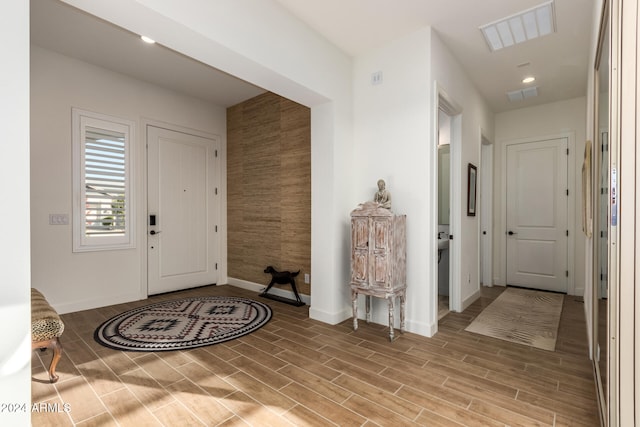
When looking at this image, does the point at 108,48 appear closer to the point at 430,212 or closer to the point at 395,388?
the point at 430,212

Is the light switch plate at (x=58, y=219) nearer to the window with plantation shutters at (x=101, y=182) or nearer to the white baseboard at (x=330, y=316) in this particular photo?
the window with plantation shutters at (x=101, y=182)

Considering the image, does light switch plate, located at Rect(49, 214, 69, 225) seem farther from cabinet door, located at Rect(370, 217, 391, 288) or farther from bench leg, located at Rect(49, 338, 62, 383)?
cabinet door, located at Rect(370, 217, 391, 288)

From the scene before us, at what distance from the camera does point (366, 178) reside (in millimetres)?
3541

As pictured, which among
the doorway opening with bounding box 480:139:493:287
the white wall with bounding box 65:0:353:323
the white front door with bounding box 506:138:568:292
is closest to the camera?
the white wall with bounding box 65:0:353:323

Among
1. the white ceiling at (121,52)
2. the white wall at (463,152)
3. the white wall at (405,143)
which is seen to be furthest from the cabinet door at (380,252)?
the white ceiling at (121,52)

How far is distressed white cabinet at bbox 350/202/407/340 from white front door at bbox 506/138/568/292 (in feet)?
10.6

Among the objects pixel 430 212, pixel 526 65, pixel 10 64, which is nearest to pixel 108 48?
A: pixel 10 64

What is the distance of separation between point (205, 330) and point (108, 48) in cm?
336

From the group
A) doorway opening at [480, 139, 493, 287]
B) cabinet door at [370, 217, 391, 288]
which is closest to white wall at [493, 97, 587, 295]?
doorway opening at [480, 139, 493, 287]

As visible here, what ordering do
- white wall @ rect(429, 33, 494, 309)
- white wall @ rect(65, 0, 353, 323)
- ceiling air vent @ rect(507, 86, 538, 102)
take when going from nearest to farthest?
white wall @ rect(65, 0, 353, 323), white wall @ rect(429, 33, 494, 309), ceiling air vent @ rect(507, 86, 538, 102)

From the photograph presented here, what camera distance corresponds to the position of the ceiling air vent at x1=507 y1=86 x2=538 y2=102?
4.50 metres

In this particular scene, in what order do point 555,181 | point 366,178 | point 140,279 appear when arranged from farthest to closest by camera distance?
point 555,181, point 140,279, point 366,178

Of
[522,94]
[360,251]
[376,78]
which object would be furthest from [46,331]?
[522,94]

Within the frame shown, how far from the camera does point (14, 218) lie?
1441mm
